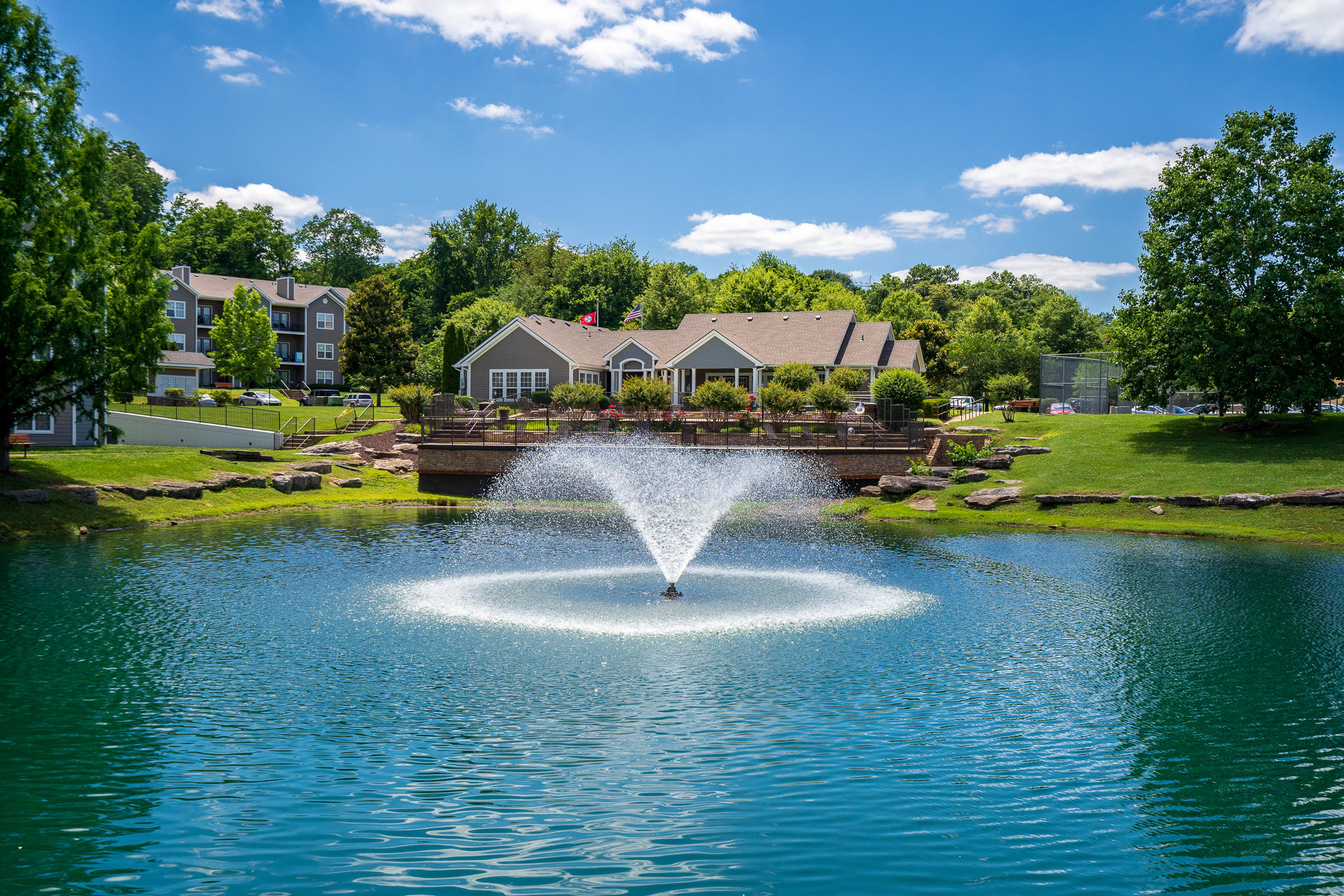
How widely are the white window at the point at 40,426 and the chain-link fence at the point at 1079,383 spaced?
5597cm

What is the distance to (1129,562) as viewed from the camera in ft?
90.8

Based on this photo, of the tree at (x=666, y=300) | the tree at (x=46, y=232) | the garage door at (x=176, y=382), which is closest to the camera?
the tree at (x=46, y=232)

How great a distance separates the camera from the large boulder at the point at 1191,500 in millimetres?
35281

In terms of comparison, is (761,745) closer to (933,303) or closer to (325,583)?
(325,583)

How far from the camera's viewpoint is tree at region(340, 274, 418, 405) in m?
82.5

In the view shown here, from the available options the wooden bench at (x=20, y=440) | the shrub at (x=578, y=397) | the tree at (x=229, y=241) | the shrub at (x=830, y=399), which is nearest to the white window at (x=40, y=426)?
the wooden bench at (x=20, y=440)

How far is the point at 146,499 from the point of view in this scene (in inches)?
1430

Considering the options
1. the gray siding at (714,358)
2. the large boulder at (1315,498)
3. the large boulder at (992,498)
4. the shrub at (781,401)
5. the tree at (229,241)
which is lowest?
the large boulder at (992,498)

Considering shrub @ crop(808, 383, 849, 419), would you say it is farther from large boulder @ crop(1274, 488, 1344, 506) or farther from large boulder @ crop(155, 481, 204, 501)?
large boulder @ crop(155, 481, 204, 501)

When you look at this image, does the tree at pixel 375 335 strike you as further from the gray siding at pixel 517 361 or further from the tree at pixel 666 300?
the tree at pixel 666 300

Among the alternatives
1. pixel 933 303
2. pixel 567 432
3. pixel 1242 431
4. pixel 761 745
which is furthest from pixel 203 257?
pixel 761 745

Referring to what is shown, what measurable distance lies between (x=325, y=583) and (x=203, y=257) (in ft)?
367

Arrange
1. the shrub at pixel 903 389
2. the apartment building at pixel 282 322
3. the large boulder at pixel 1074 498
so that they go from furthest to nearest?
the apartment building at pixel 282 322
the shrub at pixel 903 389
the large boulder at pixel 1074 498

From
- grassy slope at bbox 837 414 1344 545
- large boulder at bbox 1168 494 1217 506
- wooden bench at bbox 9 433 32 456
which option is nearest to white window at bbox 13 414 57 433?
wooden bench at bbox 9 433 32 456
